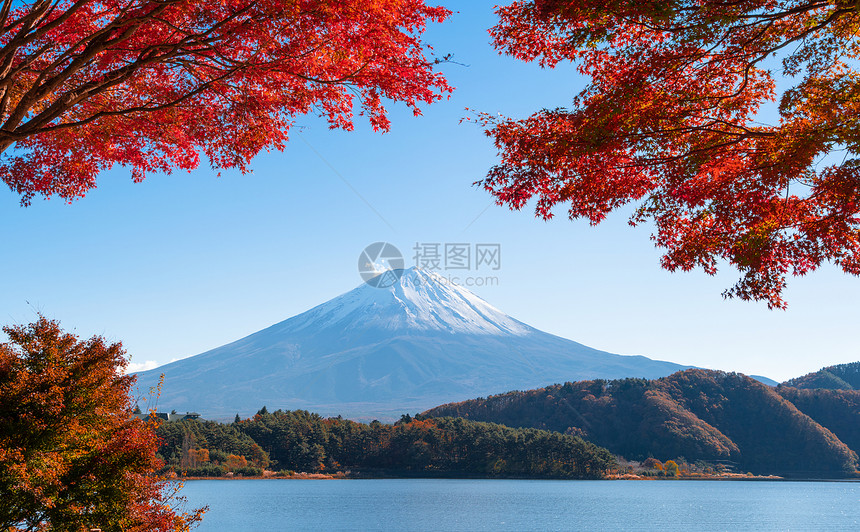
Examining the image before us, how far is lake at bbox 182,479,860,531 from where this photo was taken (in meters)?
39.0

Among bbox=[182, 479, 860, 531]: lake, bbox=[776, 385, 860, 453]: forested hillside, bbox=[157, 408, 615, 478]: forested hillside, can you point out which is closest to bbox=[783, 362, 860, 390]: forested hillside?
bbox=[776, 385, 860, 453]: forested hillside

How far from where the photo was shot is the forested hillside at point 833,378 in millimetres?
105625

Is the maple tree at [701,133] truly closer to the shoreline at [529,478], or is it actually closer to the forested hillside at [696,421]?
the shoreline at [529,478]

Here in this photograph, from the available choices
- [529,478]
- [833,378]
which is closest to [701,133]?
[529,478]

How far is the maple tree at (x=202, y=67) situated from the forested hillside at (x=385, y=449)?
196 ft

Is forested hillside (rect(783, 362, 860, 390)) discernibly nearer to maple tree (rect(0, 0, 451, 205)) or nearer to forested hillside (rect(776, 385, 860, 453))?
forested hillside (rect(776, 385, 860, 453))

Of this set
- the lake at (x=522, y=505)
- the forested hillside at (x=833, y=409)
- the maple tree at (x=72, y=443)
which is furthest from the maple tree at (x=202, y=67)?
the forested hillside at (x=833, y=409)

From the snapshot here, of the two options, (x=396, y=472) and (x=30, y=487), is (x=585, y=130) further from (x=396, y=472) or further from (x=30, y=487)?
(x=396, y=472)

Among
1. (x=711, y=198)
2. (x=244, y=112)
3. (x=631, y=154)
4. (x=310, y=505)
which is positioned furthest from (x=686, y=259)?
(x=310, y=505)

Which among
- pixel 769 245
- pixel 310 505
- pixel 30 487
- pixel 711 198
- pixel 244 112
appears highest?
pixel 244 112

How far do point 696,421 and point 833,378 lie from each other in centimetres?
4813

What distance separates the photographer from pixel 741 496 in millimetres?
60969

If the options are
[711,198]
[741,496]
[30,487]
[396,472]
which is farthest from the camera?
Result: [396,472]

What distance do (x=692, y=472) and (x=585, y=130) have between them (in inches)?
3011
